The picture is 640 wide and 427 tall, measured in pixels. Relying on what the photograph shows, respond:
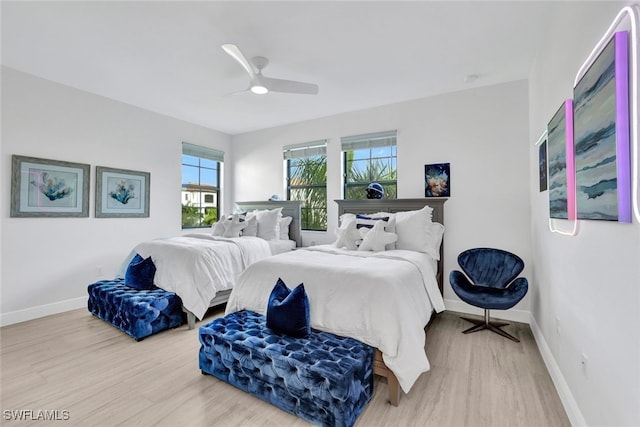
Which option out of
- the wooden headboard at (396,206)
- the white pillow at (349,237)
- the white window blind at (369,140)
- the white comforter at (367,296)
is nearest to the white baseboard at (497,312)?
the wooden headboard at (396,206)

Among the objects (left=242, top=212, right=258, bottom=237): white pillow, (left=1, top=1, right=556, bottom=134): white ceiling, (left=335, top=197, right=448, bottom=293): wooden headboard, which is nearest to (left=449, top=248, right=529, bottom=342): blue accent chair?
(left=335, top=197, right=448, bottom=293): wooden headboard

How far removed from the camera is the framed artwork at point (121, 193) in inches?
155

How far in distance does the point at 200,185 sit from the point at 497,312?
198 inches

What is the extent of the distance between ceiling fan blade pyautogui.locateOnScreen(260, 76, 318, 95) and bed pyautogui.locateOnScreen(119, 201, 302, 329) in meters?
1.90

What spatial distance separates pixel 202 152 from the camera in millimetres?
5227

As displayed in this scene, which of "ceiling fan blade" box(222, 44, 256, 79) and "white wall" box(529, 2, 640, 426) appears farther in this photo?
"ceiling fan blade" box(222, 44, 256, 79)

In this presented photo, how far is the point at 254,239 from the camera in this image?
402 centimetres

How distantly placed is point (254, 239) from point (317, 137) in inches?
77.6

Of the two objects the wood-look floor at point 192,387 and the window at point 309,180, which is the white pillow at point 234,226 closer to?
the window at point 309,180

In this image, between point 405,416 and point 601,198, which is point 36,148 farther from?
point 601,198

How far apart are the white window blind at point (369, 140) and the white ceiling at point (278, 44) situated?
51 cm

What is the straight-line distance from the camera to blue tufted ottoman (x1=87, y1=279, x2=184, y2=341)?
279 cm

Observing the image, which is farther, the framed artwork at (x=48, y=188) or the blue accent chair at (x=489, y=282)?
the framed artwork at (x=48, y=188)

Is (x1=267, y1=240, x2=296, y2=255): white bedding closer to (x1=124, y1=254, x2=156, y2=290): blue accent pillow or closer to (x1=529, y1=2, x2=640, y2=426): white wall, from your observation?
(x1=124, y1=254, x2=156, y2=290): blue accent pillow
